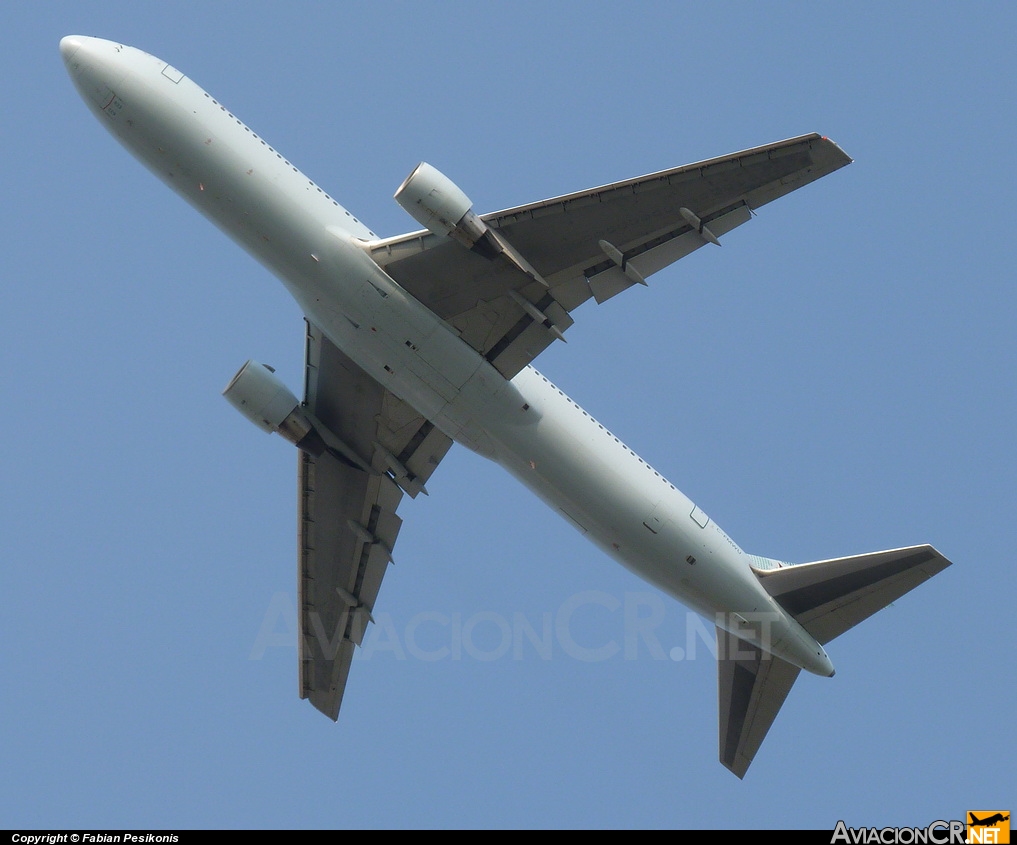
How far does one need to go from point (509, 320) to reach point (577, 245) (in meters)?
2.81

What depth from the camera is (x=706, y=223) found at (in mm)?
34562

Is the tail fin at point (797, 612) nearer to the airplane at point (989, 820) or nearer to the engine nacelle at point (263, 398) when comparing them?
the airplane at point (989, 820)

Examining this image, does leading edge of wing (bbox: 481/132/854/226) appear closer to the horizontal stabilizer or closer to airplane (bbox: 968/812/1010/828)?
the horizontal stabilizer

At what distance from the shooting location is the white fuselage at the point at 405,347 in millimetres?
33875

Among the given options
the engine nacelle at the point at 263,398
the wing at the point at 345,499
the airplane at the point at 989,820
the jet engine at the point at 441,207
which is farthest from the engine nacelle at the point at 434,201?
the airplane at the point at 989,820

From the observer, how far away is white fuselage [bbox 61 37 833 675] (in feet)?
111

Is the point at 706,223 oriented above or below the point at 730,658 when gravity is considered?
above

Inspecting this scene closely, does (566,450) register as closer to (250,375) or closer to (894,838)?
(250,375)

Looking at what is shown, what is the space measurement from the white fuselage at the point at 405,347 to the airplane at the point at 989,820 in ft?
26.4

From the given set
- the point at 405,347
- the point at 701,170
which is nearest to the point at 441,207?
the point at 405,347

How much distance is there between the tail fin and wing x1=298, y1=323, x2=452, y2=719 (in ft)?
37.6

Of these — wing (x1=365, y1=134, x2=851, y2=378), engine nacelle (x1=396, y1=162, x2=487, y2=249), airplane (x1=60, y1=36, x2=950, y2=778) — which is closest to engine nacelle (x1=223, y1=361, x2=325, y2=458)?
airplane (x1=60, y1=36, x2=950, y2=778)

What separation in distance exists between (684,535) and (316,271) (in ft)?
42.2

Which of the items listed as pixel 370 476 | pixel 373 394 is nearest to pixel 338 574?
pixel 370 476
